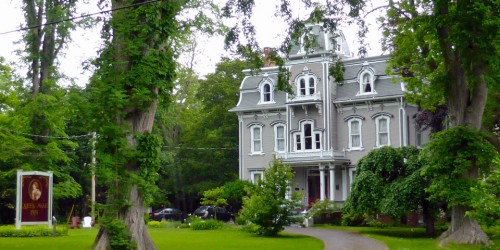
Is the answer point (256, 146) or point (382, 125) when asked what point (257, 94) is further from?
point (382, 125)

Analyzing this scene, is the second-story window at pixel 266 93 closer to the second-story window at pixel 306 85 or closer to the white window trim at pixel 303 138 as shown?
the second-story window at pixel 306 85

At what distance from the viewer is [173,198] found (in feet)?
204

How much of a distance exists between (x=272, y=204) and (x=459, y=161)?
9045 millimetres

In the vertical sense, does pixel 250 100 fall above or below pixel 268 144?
above

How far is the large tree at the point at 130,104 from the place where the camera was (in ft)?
70.6

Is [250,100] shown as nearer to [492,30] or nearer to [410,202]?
[410,202]

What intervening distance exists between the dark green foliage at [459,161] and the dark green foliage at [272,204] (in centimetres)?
748

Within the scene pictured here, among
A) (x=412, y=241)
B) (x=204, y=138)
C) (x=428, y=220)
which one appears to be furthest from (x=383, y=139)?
(x=204, y=138)

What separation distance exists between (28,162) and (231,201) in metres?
15.6

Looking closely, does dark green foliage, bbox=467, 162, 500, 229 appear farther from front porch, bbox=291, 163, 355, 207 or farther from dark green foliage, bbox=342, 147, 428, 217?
front porch, bbox=291, 163, 355, 207

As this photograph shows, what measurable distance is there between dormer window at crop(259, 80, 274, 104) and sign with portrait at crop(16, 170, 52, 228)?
21324 mm

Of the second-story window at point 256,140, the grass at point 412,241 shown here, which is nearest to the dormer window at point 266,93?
the second-story window at point 256,140

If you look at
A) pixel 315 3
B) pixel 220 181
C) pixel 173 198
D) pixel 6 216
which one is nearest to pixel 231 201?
pixel 220 181

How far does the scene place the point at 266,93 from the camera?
169ft
